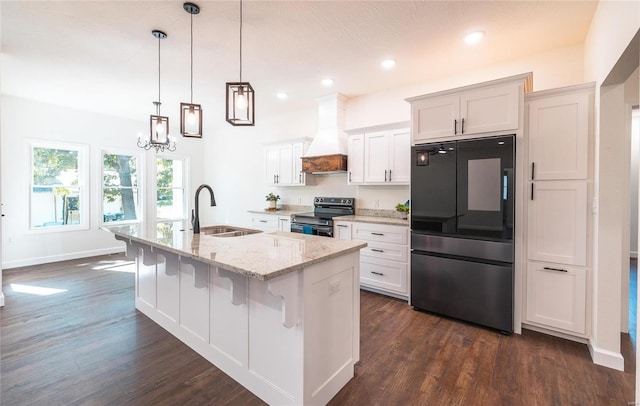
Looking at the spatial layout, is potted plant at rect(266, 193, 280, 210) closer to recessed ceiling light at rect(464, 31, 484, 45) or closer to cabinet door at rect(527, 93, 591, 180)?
recessed ceiling light at rect(464, 31, 484, 45)

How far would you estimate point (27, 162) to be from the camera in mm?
4773

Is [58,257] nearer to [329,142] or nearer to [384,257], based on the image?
[329,142]

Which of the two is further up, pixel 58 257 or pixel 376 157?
pixel 376 157

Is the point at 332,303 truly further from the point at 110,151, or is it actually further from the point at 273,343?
the point at 110,151

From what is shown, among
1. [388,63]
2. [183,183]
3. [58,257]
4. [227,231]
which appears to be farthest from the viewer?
[183,183]

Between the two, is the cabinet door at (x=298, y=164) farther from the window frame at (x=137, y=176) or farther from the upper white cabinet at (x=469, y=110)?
the window frame at (x=137, y=176)

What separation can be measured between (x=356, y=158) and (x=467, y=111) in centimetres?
164

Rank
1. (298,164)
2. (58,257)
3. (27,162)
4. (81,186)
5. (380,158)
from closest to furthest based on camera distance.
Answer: (380,158) → (27,162) → (298,164) → (58,257) → (81,186)

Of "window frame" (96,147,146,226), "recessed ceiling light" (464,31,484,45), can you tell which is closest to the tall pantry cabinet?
"recessed ceiling light" (464,31,484,45)

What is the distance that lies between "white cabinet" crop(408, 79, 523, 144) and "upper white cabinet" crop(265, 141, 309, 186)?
7.46ft

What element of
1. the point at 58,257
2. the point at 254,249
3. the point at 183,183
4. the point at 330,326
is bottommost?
the point at 58,257

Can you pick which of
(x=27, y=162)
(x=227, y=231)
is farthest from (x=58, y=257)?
(x=227, y=231)

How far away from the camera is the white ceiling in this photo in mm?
2412

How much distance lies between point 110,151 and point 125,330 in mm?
4401
